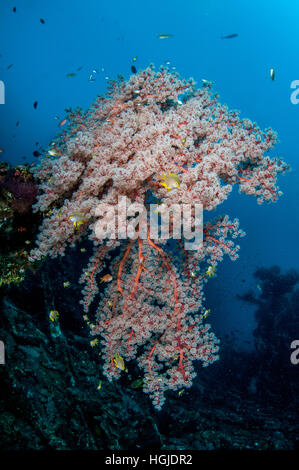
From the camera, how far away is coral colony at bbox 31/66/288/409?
3.21 metres

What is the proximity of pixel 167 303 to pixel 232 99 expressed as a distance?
218 ft

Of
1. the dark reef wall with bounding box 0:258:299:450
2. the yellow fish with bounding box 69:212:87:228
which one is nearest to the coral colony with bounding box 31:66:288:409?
the yellow fish with bounding box 69:212:87:228

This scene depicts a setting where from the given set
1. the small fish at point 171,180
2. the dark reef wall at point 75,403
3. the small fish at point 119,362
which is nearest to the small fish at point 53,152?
the small fish at point 171,180

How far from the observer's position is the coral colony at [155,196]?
3.21 m

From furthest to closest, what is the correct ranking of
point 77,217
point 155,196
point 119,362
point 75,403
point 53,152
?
point 53,152 < point 75,403 < point 155,196 < point 119,362 < point 77,217

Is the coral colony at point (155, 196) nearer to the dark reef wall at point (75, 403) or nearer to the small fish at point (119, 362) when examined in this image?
the small fish at point (119, 362)

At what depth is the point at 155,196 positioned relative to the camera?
3.89 m

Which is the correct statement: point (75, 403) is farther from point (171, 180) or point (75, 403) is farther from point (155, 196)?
point (171, 180)

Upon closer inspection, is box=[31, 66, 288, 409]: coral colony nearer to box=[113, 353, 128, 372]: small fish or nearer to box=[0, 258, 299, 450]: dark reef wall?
box=[113, 353, 128, 372]: small fish

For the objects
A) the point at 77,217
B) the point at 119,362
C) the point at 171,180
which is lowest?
the point at 119,362

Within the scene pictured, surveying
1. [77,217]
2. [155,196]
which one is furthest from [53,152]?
[155,196]

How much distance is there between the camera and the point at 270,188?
372 centimetres

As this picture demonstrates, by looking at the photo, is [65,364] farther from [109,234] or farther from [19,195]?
[19,195]

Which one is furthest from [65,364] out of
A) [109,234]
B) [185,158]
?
[185,158]
